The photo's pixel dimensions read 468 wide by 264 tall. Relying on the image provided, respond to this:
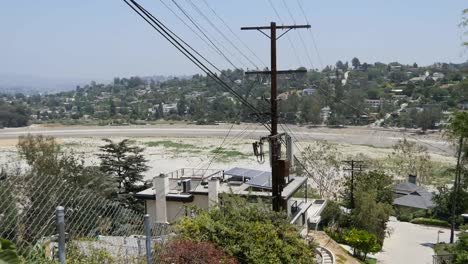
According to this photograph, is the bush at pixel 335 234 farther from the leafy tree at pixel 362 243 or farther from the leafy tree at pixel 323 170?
the leafy tree at pixel 323 170

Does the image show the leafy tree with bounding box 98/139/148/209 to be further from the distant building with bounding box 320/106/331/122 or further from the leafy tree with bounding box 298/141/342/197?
the distant building with bounding box 320/106/331/122

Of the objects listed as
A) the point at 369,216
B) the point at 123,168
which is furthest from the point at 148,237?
the point at 123,168

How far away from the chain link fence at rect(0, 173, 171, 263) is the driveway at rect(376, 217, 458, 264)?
21.3 m

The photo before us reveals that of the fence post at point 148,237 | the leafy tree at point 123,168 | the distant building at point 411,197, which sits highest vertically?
the fence post at point 148,237

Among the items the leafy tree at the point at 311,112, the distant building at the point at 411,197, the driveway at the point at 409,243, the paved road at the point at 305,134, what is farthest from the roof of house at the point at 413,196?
the leafy tree at the point at 311,112

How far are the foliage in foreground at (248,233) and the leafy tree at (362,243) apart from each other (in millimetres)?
14148

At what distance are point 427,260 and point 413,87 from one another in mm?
127791

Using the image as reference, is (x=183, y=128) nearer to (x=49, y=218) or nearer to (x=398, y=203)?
(x=398, y=203)

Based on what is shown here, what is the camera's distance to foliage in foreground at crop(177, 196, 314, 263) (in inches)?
359

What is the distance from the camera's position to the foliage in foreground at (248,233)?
29.9 ft

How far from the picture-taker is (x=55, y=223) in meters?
6.14

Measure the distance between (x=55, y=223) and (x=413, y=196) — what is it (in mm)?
38517

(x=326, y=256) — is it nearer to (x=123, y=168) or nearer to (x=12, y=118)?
(x=123, y=168)

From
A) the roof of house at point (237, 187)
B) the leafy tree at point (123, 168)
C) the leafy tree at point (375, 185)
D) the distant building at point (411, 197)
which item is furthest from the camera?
the distant building at point (411, 197)
